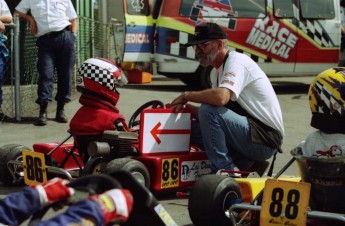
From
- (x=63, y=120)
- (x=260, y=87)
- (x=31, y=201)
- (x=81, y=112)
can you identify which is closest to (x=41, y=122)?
(x=63, y=120)

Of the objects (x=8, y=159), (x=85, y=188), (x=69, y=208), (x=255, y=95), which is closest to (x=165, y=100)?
(x=8, y=159)

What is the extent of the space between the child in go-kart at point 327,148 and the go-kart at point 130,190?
3.97ft

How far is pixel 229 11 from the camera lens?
12.0m

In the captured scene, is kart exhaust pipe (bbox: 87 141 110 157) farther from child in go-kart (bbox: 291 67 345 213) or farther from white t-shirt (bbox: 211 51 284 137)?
child in go-kart (bbox: 291 67 345 213)

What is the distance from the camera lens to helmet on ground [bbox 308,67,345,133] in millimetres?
4121

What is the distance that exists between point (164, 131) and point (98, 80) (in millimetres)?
601

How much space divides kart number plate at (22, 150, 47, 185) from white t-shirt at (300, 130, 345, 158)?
195 centimetres

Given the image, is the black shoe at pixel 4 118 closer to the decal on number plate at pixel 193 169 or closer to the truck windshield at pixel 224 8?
the decal on number plate at pixel 193 169

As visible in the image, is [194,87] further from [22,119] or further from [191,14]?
[22,119]

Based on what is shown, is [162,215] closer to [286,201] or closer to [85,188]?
[85,188]

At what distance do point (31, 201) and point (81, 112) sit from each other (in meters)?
2.79

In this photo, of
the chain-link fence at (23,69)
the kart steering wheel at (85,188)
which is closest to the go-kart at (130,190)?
the kart steering wheel at (85,188)

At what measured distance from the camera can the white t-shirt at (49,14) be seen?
8172 millimetres

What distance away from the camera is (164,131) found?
17.6ft
